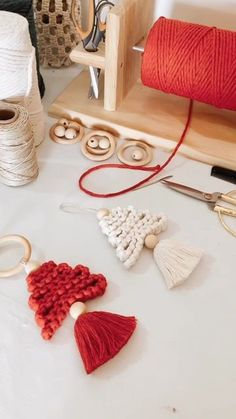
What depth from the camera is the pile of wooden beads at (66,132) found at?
0.73 meters

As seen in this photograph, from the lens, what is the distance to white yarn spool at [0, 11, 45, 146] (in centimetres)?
58

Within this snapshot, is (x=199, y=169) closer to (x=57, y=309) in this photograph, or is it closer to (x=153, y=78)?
(x=153, y=78)

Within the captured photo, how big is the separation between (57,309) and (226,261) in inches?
9.7

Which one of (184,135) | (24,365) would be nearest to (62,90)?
(184,135)

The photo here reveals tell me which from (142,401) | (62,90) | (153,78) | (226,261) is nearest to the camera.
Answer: (142,401)

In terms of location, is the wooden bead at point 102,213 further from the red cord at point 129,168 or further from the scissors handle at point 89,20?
the scissors handle at point 89,20

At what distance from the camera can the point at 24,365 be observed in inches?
18.1

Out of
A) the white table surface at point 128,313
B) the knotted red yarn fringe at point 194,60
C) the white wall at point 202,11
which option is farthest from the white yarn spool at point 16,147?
the white wall at point 202,11

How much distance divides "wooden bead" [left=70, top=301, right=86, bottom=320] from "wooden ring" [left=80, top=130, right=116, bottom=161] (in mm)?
288

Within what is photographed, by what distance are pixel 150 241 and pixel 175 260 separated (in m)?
0.05

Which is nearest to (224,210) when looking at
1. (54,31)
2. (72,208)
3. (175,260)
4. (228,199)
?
(228,199)

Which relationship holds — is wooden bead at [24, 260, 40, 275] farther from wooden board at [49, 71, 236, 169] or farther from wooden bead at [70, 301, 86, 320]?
wooden board at [49, 71, 236, 169]

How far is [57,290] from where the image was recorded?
0.51 m

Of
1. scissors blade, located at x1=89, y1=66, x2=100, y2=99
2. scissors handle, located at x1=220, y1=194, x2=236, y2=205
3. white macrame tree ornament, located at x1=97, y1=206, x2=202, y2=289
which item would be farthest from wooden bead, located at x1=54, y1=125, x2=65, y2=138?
scissors handle, located at x1=220, y1=194, x2=236, y2=205
